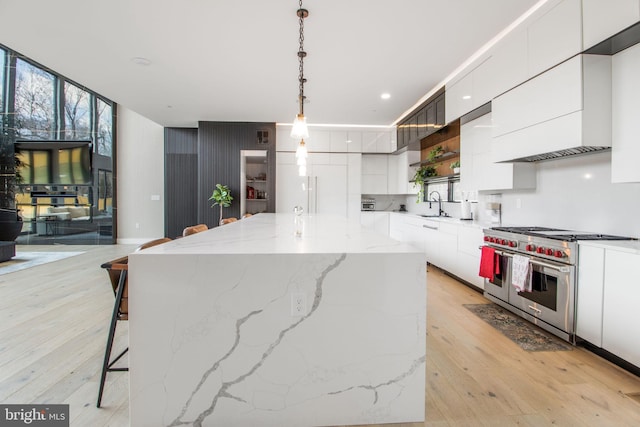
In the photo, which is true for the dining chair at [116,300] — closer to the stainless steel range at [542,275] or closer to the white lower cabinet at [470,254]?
the stainless steel range at [542,275]

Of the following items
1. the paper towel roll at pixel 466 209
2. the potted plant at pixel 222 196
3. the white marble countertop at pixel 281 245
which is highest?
the potted plant at pixel 222 196

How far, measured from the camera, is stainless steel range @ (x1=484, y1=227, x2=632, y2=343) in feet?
7.96

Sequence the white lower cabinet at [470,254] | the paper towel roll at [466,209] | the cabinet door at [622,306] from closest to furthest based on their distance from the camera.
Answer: the cabinet door at [622,306]
the white lower cabinet at [470,254]
the paper towel roll at [466,209]

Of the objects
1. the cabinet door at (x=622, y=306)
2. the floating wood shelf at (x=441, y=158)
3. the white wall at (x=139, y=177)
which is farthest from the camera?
the white wall at (x=139, y=177)

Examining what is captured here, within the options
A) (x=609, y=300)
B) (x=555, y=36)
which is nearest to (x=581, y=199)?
(x=609, y=300)

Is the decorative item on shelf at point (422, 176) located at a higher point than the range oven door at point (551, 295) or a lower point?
higher

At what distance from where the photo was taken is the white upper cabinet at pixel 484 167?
3426 millimetres

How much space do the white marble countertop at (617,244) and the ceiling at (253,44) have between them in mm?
2028

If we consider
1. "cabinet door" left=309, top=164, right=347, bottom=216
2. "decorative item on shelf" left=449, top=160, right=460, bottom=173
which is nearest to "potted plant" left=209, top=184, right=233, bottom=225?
"cabinet door" left=309, top=164, right=347, bottom=216

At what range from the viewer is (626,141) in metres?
2.28

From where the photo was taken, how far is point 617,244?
2146 millimetres

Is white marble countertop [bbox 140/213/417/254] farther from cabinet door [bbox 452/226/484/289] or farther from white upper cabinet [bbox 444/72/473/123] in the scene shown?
white upper cabinet [bbox 444/72/473/123]

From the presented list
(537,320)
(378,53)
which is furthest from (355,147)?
(537,320)

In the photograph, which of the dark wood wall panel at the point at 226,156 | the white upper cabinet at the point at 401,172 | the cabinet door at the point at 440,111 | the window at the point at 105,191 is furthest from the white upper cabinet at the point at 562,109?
the window at the point at 105,191
